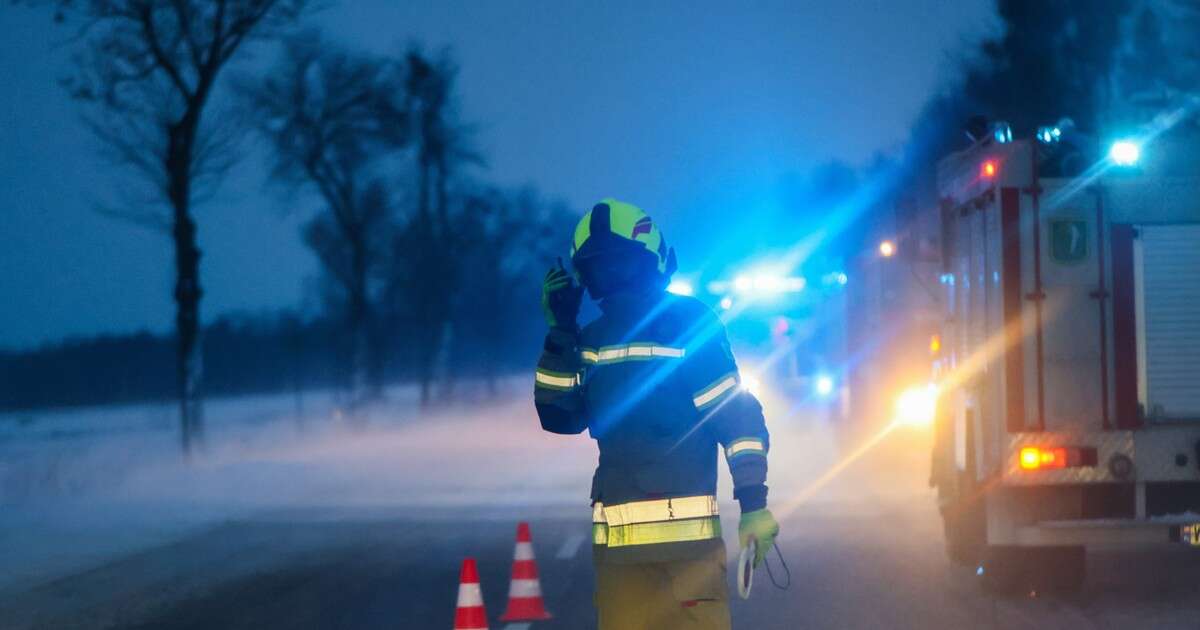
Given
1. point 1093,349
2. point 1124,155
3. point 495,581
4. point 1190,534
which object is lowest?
point 495,581

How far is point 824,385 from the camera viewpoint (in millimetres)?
25656

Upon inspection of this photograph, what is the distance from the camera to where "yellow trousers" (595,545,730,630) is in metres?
5.16

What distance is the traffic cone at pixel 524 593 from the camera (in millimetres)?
10297

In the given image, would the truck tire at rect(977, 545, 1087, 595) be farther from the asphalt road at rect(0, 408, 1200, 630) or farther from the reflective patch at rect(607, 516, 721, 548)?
the reflective patch at rect(607, 516, 721, 548)

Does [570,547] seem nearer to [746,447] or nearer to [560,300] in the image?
[560,300]

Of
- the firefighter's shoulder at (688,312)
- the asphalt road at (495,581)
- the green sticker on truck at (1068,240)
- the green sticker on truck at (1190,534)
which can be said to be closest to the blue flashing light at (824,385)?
the asphalt road at (495,581)

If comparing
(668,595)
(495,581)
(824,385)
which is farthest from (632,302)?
(824,385)

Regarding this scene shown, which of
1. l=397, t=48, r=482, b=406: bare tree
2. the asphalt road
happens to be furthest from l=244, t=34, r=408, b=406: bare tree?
the asphalt road

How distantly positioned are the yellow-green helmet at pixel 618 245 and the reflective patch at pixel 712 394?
0.43 metres

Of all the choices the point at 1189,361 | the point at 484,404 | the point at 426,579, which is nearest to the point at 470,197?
the point at 484,404

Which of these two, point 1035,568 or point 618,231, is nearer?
point 618,231

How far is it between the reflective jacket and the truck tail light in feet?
16.8

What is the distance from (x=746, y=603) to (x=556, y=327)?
19.6 feet

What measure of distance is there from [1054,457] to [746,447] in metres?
5.32
